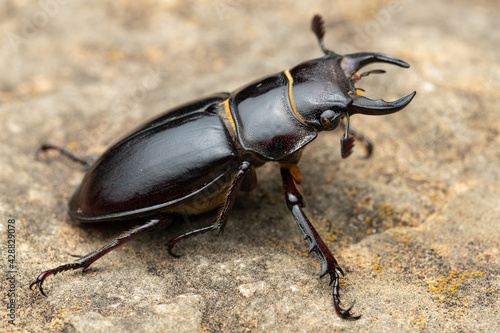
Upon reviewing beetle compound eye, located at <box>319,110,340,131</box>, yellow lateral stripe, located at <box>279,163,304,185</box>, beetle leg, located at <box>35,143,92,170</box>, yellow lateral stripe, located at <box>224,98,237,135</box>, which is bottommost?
beetle leg, located at <box>35,143,92,170</box>

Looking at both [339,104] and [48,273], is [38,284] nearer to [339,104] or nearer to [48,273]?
[48,273]

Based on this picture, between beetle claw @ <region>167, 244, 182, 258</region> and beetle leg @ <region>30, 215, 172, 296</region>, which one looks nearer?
beetle leg @ <region>30, 215, 172, 296</region>

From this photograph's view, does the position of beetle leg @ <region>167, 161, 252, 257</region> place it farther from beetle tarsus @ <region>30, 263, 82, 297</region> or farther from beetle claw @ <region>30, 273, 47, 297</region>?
beetle claw @ <region>30, 273, 47, 297</region>

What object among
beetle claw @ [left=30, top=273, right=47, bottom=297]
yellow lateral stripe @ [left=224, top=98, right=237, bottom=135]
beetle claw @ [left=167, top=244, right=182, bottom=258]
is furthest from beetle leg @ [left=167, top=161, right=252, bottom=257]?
beetle claw @ [left=30, top=273, right=47, bottom=297]

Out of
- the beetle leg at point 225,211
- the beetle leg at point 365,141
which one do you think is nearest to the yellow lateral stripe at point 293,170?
the beetle leg at point 225,211

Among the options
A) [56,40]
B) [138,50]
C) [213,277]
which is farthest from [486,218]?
[56,40]

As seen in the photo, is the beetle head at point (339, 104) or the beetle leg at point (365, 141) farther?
the beetle leg at point (365, 141)

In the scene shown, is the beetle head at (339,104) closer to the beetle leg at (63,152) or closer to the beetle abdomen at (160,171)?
the beetle abdomen at (160,171)
